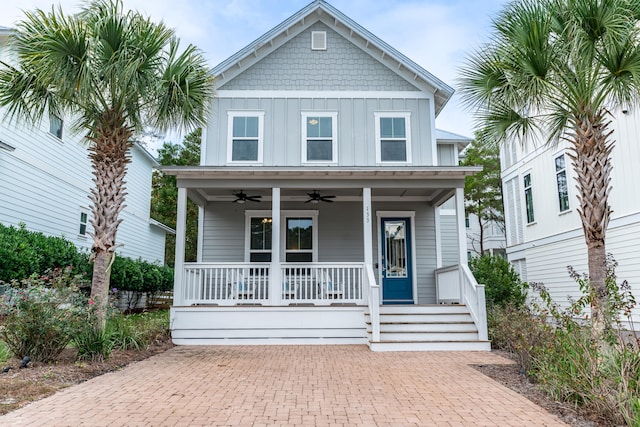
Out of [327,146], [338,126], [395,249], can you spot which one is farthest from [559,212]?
[327,146]

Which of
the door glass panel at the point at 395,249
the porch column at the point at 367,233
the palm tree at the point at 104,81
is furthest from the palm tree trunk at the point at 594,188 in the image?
the palm tree at the point at 104,81

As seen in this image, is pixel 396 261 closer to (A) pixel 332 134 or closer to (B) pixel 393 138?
(B) pixel 393 138

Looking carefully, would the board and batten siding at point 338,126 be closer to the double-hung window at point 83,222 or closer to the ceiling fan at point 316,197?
the ceiling fan at point 316,197

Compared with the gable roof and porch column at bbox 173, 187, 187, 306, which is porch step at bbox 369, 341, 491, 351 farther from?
the gable roof

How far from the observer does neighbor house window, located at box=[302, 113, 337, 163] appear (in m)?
12.0

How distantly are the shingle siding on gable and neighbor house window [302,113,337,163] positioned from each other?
90 centimetres

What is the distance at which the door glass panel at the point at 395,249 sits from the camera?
12070mm

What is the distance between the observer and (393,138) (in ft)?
39.7

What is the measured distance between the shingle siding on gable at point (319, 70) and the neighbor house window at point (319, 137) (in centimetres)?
90

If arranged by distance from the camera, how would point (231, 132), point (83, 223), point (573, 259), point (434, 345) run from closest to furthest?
point (434, 345) → point (231, 132) → point (573, 259) → point (83, 223)

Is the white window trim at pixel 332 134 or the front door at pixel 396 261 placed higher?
the white window trim at pixel 332 134

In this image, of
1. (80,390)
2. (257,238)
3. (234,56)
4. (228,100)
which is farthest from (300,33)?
(80,390)

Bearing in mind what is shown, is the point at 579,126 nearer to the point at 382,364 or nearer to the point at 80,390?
the point at 382,364

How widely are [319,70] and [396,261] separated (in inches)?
231
